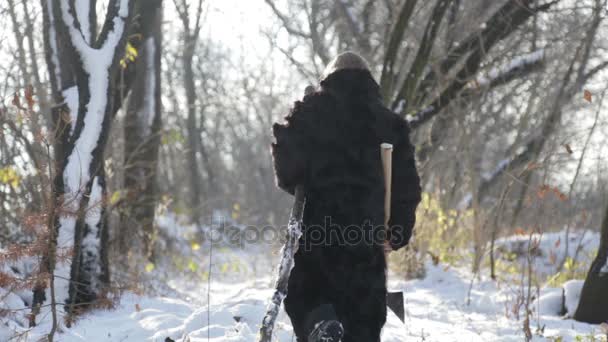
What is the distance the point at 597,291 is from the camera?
607 cm

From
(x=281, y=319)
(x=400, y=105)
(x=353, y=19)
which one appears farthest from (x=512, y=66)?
(x=281, y=319)

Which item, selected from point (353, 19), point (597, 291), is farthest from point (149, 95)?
point (597, 291)

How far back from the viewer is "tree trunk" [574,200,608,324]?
19.7 ft

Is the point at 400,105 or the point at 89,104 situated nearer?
the point at 89,104

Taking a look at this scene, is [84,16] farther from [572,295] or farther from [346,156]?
[572,295]

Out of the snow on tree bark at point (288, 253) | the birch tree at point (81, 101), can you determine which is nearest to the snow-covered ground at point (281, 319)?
the birch tree at point (81, 101)

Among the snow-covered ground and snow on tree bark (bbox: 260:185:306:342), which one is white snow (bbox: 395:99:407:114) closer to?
the snow-covered ground

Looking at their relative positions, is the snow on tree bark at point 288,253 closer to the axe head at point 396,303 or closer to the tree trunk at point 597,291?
the axe head at point 396,303

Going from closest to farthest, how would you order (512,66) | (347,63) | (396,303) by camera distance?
(347,63), (396,303), (512,66)

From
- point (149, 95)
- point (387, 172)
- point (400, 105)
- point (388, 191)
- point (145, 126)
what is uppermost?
point (149, 95)

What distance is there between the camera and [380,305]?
4012 millimetres

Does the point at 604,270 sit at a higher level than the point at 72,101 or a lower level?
lower

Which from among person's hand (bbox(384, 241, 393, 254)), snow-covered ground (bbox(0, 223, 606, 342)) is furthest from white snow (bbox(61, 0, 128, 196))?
person's hand (bbox(384, 241, 393, 254))

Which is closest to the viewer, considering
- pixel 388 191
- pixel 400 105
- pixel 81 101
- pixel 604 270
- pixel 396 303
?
pixel 388 191
